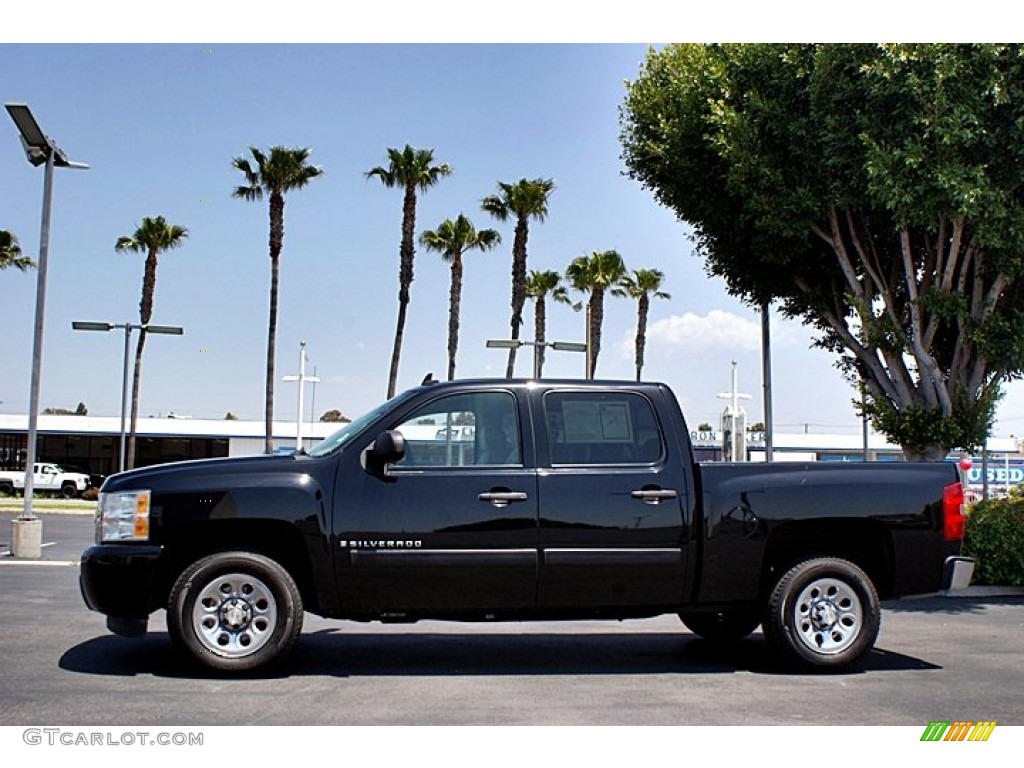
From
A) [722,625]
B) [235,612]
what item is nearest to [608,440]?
[722,625]

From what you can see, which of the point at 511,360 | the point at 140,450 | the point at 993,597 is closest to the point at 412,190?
the point at 511,360

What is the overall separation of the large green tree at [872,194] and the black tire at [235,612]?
9.96m

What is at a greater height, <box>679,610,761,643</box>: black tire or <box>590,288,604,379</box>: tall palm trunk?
<box>590,288,604,379</box>: tall palm trunk

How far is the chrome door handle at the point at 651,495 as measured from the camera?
7.60 metres

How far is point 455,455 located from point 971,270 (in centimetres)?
1241

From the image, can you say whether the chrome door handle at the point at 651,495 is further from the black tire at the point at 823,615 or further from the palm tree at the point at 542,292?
the palm tree at the point at 542,292

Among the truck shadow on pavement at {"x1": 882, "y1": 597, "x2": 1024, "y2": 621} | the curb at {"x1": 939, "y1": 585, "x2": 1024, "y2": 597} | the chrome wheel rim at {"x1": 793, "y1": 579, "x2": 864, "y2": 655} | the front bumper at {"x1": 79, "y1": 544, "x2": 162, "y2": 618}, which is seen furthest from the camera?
the curb at {"x1": 939, "y1": 585, "x2": 1024, "y2": 597}

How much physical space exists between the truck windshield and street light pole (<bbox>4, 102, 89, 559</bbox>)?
9.97m

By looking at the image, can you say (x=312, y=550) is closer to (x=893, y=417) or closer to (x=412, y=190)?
(x=893, y=417)

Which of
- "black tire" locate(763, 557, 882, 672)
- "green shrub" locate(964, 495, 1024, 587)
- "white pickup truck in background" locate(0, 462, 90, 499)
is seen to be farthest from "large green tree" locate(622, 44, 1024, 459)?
"white pickup truck in background" locate(0, 462, 90, 499)

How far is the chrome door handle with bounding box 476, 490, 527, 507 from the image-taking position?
24.4 feet

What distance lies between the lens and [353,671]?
25.3 ft

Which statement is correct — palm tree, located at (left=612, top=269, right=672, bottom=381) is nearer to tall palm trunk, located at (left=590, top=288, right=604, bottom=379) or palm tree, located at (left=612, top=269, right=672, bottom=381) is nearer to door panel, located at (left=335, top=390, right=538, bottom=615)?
tall palm trunk, located at (left=590, top=288, right=604, bottom=379)

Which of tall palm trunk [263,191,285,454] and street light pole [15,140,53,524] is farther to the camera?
tall palm trunk [263,191,285,454]
